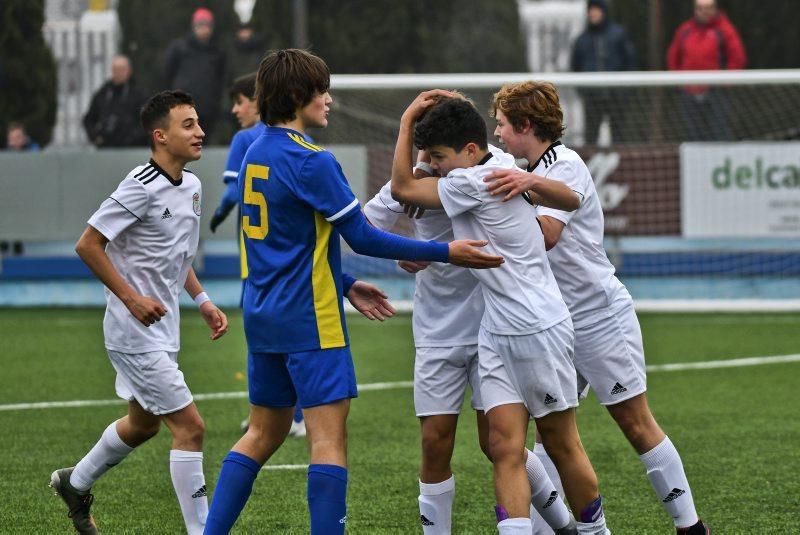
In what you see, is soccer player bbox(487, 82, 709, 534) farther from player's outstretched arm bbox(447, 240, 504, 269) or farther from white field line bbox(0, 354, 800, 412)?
white field line bbox(0, 354, 800, 412)

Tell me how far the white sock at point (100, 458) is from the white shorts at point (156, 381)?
9.5 inches

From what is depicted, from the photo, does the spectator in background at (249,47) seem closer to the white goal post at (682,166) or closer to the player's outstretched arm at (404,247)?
the white goal post at (682,166)

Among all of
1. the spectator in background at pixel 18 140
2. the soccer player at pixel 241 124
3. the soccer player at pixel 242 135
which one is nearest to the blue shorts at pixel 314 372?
the soccer player at pixel 242 135

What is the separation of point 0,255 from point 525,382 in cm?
1276

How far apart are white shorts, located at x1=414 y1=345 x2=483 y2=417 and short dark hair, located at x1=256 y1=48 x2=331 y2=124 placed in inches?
40.5

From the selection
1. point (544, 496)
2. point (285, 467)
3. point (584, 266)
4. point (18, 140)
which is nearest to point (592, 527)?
point (544, 496)

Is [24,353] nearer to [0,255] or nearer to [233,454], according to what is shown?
[0,255]

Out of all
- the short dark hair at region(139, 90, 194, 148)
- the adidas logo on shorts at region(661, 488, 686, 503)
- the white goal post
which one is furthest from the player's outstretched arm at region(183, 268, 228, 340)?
the white goal post

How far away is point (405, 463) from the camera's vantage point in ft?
25.5

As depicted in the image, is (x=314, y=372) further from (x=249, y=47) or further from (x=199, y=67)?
(x=249, y=47)

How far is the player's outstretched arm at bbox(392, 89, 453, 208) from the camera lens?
5.27m

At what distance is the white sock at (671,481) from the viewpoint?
5.71 m

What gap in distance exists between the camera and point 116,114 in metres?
17.4

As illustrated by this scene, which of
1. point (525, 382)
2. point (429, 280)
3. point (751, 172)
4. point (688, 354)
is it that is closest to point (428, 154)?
point (429, 280)
